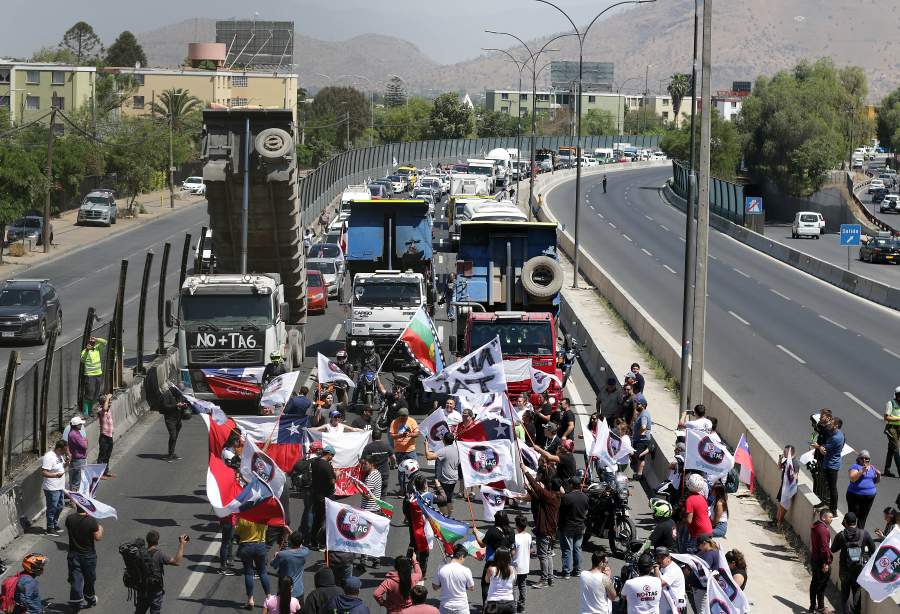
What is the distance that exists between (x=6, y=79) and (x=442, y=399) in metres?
96.8

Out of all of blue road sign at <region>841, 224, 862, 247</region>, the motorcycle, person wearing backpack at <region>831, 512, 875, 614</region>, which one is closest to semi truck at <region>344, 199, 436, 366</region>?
the motorcycle

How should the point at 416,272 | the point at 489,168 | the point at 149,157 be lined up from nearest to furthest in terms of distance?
the point at 416,272 → the point at 149,157 → the point at 489,168

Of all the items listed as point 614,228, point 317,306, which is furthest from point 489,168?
point 317,306

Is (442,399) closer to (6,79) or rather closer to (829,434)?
(829,434)

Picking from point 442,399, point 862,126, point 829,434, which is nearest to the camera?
point 829,434

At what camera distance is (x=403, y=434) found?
2055 cm

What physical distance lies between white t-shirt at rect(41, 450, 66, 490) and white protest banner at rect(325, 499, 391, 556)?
208 inches

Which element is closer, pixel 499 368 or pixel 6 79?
pixel 499 368

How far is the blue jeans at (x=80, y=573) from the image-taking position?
1546 centimetres

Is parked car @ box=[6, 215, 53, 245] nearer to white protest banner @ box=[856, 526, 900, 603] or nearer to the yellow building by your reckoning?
the yellow building

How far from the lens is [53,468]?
18.8 meters

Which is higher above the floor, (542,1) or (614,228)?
(542,1)

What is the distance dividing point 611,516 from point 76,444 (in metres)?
8.38

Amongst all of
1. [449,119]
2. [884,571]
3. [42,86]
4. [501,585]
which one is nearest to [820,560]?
[884,571]
